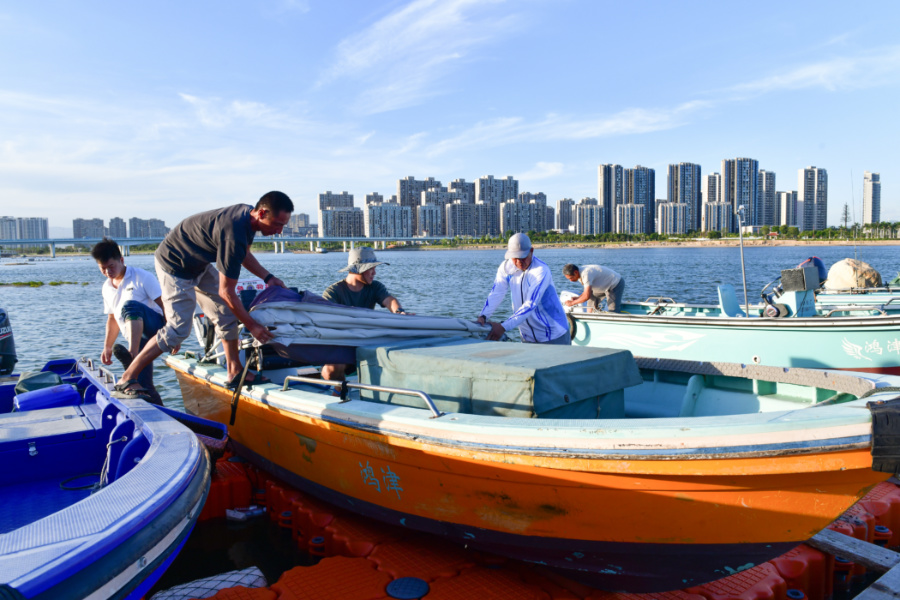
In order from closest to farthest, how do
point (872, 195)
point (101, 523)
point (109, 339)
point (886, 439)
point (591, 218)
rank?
point (101, 523) < point (886, 439) < point (109, 339) < point (872, 195) < point (591, 218)

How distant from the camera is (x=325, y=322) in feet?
14.5

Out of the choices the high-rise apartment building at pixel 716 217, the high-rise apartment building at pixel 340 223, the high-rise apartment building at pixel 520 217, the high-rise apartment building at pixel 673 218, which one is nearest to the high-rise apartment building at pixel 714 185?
the high-rise apartment building at pixel 716 217

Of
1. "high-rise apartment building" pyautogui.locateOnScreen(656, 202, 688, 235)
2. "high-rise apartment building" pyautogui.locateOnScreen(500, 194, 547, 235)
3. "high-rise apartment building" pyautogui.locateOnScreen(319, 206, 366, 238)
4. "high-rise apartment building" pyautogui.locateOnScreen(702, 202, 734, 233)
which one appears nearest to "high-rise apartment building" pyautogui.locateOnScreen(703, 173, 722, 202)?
"high-rise apartment building" pyautogui.locateOnScreen(702, 202, 734, 233)

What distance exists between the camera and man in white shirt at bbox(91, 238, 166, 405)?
18.5 ft

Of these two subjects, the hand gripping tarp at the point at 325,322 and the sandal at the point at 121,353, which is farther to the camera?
the sandal at the point at 121,353

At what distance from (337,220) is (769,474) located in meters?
174

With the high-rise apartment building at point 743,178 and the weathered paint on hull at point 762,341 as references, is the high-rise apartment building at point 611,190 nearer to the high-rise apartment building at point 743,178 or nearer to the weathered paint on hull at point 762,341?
the high-rise apartment building at point 743,178

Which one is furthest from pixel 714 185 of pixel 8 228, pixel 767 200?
pixel 8 228

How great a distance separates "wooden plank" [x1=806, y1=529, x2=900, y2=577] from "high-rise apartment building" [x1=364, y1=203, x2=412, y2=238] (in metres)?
162

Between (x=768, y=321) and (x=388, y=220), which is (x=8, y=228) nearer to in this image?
(x=388, y=220)

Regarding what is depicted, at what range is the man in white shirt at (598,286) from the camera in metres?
10.9

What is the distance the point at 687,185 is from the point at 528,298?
154005 millimetres

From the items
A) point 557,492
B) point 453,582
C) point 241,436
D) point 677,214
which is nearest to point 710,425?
point 557,492

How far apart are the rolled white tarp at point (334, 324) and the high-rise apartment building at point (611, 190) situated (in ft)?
537
